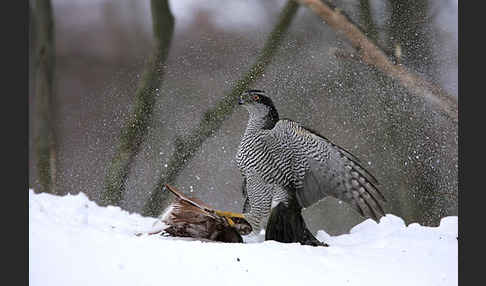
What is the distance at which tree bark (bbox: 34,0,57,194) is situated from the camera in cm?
329

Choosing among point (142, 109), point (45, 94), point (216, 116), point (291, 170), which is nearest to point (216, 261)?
point (291, 170)

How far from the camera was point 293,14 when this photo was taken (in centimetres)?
288

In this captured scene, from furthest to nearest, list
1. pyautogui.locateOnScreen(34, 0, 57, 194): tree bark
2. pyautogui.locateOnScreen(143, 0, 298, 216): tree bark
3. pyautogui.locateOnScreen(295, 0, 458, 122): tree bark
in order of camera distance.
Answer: pyautogui.locateOnScreen(34, 0, 57, 194): tree bark → pyautogui.locateOnScreen(143, 0, 298, 216): tree bark → pyautogui.locateOnScreen(295, 0, 458, 122): tree bark

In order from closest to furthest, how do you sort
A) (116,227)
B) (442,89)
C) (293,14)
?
(116,227) < (442,89) < (293,14)

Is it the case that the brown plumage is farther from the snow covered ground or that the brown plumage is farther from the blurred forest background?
the blurred forest background

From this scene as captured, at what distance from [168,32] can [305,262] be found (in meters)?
1.58

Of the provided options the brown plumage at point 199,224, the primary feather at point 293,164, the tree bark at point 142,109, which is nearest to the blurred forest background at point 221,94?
the tree bark at point 142,109

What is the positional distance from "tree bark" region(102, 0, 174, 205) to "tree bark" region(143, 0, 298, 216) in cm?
19

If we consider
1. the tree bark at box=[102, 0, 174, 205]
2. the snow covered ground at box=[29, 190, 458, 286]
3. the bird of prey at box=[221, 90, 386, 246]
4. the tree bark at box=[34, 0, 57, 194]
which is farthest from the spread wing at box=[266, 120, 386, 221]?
the tree bark at box=[34, 0, 57, 194]

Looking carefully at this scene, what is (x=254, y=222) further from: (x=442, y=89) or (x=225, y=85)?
(x=442, y=89)

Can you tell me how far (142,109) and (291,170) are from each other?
3.35ft

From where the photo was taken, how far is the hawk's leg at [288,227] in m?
2.24

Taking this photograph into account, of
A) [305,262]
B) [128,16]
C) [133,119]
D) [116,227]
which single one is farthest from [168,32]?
[305,262]

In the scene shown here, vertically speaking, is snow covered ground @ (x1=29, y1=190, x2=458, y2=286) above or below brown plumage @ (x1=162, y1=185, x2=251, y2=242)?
below
